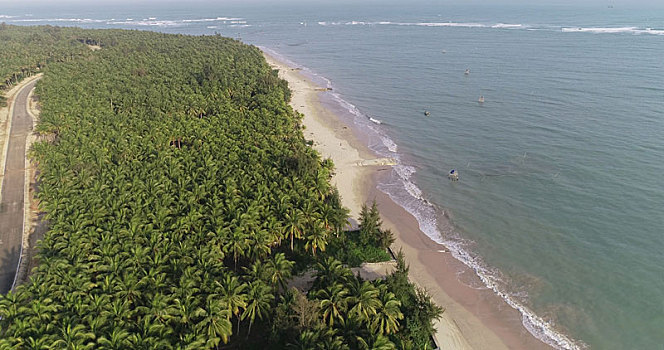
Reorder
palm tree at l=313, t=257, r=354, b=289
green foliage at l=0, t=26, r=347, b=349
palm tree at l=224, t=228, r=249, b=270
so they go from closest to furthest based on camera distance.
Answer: green foliage at l=0, t=26, r=347, b=349
palm tree at l=313, t=257, r=354, b=289
palm tree at l=224, t=228, r=249, b=270

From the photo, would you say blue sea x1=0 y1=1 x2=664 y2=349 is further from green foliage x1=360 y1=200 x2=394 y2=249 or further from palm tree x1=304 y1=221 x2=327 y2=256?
palm tree x1=304 y1=221 x2=327 y2=256

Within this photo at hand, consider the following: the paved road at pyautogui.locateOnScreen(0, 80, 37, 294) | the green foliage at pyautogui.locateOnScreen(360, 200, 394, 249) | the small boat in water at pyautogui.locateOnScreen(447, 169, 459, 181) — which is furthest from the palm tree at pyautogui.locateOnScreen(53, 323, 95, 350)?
the small boat in water at pyautogui.locateOnScreen(447, 169, 459, 181)

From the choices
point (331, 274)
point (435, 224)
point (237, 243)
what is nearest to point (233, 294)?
point (237, 243)

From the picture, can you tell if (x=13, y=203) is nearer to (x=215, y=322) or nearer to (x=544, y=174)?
(x=215, y=322)

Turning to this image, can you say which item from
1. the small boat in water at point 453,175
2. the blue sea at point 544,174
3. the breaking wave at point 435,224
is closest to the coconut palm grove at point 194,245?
the breaking wave at point 435,224

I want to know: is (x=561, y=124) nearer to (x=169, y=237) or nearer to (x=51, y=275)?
(x=169, y=237)

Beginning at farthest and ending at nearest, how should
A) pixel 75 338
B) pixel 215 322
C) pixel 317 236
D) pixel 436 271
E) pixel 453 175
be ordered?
pixel 453 175 → pixel 436 271 → pixel 317 236 → pixel 215 322 → pixel 75 338

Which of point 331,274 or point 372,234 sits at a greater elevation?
point 331,274
